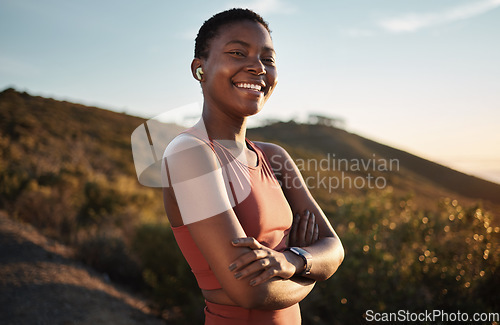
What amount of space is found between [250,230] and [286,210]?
24cm

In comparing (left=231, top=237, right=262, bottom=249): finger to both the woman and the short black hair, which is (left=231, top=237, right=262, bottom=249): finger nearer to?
the woman

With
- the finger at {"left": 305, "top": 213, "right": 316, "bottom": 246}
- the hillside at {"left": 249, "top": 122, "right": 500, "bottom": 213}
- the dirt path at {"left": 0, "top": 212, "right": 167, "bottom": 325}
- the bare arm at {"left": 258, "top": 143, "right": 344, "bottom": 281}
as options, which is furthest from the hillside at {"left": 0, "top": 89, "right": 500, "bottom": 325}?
the hillside at {"left": 249, "top": 122, "right": 500, "bottom": 213}

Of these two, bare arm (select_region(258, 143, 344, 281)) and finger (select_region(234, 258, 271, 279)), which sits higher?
bare arm (select_region(258, 143, 344, 281))

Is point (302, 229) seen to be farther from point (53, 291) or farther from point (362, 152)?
point (362, 152)

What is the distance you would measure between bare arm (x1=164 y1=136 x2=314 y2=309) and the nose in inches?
15.9

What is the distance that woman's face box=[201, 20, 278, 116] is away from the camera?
5.16ft

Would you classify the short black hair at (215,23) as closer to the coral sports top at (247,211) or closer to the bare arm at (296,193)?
the coral sports top at (247,211)

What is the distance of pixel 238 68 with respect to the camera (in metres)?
1.56

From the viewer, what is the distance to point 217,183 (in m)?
1.42

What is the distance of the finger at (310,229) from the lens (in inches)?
72.2

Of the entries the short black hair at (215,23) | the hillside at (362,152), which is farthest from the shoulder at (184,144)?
the hillside at (362,152)

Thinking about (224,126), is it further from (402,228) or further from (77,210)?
(77,210)

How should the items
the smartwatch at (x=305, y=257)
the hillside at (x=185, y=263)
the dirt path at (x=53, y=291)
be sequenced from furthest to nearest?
the dirt path at (x=53, y=291)
the hillside at (x=185, y=263)
the smartwatch at (x=305, y=257)

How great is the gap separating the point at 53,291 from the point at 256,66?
5426mm
